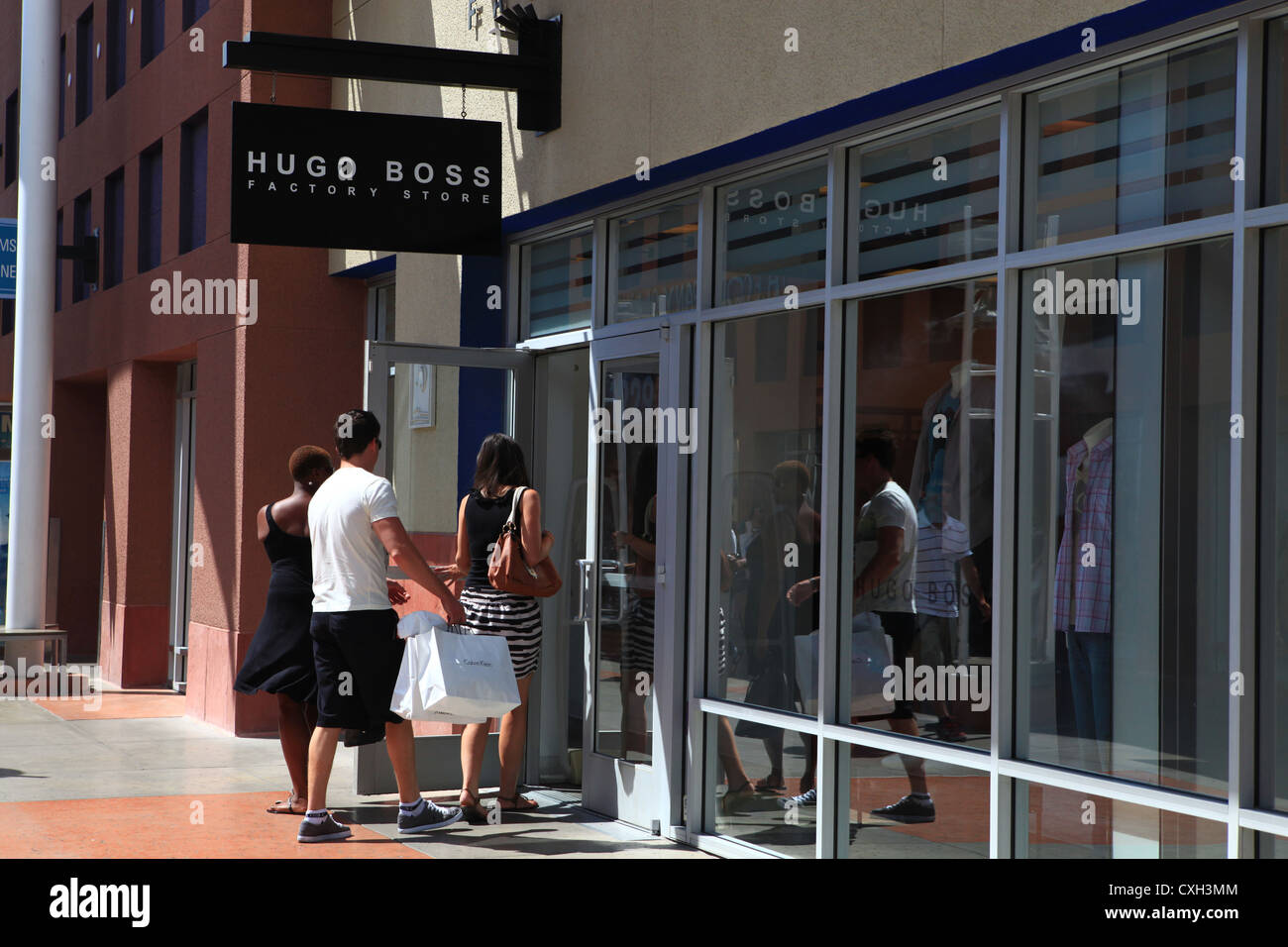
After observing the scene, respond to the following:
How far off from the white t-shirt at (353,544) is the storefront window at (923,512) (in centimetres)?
200

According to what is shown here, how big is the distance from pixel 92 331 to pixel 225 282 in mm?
4135

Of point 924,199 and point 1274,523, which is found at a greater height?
point 924,199

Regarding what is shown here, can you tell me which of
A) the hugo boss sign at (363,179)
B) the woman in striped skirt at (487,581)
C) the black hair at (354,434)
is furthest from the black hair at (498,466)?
the hugo boss sign at (363,179)

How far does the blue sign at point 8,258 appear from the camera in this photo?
14.1m

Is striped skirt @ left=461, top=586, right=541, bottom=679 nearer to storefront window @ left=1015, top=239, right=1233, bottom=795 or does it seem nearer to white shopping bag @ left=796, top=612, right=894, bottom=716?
white shopping bag @ left=796, top=612, right=894, bottom=716

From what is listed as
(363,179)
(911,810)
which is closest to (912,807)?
(911,810)

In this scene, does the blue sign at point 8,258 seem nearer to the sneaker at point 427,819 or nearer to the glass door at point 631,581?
the glass door at point 631,581

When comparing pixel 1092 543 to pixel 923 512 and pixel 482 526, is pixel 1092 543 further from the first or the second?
pixel 482 526

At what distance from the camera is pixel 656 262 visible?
7355 mm

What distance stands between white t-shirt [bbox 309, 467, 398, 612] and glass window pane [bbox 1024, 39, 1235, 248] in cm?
294

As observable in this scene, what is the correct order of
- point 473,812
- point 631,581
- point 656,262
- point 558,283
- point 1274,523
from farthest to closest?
point 558,283, point 631,581, point 656,262, point 473,812, point 1274,523

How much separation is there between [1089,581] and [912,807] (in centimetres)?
124

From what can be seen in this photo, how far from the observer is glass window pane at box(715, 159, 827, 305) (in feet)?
20.5

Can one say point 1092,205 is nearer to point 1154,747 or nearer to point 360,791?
point 1154,747
